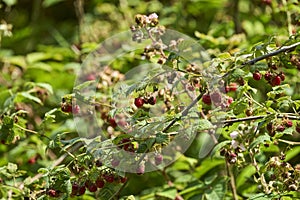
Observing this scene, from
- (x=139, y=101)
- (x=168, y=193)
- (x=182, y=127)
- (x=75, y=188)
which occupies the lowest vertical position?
(x=168, y=193)

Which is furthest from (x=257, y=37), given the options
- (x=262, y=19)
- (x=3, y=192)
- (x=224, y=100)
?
(x=3, y=192)

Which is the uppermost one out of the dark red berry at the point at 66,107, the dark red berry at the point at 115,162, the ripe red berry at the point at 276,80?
the ripe red berry at the point at 276,80

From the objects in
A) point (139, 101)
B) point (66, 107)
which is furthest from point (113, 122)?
point (139, 101)

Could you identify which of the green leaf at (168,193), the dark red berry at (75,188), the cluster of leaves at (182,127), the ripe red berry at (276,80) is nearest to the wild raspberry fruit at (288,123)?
the cluster of leaves at (182,127)

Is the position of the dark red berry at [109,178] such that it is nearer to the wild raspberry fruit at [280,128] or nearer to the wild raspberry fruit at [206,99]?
the wild raspberry fruit at [206,99]

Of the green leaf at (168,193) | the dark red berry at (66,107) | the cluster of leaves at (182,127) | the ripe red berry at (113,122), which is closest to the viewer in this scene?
the cluster of leaves at (182,127)

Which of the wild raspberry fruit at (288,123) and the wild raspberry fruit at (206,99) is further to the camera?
the wild raspberry fruit at (206,99)

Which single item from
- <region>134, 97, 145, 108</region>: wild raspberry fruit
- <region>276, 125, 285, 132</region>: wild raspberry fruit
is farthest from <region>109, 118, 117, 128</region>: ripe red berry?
<region>276, 125, 285, 132</region>: wild raspberry fruit

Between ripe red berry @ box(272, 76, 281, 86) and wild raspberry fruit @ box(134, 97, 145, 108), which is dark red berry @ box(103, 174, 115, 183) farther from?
ripe red berry @ box(272, 76, 281, 86)

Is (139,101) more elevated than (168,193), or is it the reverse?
(139,101)

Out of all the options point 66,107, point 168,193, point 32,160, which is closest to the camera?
point 66,107

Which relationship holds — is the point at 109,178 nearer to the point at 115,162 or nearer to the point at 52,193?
the point at 115,162

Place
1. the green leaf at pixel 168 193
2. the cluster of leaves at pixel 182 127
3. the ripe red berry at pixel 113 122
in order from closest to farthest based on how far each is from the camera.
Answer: the cluster of leaves at pixel 182 127
the ripe red berry at pixel 113 122
the green leaf at pixel 168 193

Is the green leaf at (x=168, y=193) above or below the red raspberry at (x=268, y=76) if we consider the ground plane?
below
